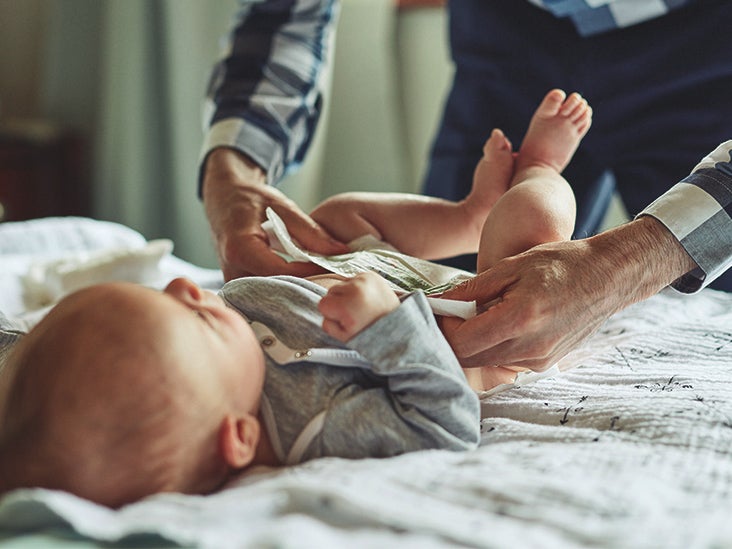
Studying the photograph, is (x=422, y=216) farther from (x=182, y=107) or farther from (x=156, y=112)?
(x=156, y=112)

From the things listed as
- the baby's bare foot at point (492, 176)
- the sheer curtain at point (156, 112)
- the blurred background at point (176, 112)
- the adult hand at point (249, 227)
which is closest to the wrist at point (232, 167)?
the adult hand at point (249, 227)

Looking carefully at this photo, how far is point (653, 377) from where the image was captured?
2.99 feet

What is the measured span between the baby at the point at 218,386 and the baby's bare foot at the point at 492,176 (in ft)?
0.61

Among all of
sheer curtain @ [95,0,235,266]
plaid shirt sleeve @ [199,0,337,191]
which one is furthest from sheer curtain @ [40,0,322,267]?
plaid shirt sleeve @ [199,0,337,191]

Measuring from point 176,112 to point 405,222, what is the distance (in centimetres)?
190

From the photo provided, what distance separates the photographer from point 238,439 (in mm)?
724

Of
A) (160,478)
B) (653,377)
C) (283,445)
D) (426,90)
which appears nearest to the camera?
(160,478)

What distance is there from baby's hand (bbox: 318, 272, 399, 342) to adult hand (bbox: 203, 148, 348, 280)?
10.9 inches

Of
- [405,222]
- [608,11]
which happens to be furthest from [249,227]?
[608,11]

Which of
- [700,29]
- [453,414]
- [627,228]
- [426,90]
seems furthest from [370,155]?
[453,414]

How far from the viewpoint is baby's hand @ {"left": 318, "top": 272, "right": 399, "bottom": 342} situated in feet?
2.48

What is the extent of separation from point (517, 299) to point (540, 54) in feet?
2.56

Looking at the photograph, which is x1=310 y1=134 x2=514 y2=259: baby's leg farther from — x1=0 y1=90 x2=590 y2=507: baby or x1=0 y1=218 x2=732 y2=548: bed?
x1=0 y1=218 x2=732 y2=548: bed

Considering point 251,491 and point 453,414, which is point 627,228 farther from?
point 251,491
